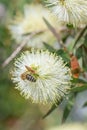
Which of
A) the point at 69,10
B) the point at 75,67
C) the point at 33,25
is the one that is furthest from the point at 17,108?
the point at 69,10

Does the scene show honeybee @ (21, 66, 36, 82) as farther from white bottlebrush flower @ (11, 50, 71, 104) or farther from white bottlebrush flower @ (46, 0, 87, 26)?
white bottlebrush flower @ (46, 0, 87, 26)

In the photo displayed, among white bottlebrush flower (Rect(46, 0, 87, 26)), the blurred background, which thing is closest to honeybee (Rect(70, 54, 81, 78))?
white bottlebrush flower (Rect(46, 0, 87, 26))

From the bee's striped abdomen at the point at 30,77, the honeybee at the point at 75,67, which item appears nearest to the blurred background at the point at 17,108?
the honeybee at the point at 75,67

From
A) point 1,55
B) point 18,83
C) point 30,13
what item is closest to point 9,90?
point 1,55

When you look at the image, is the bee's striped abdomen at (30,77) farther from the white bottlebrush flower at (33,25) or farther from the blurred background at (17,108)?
the blurred background at (17,108)

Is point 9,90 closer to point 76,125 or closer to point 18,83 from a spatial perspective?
point 76,125
